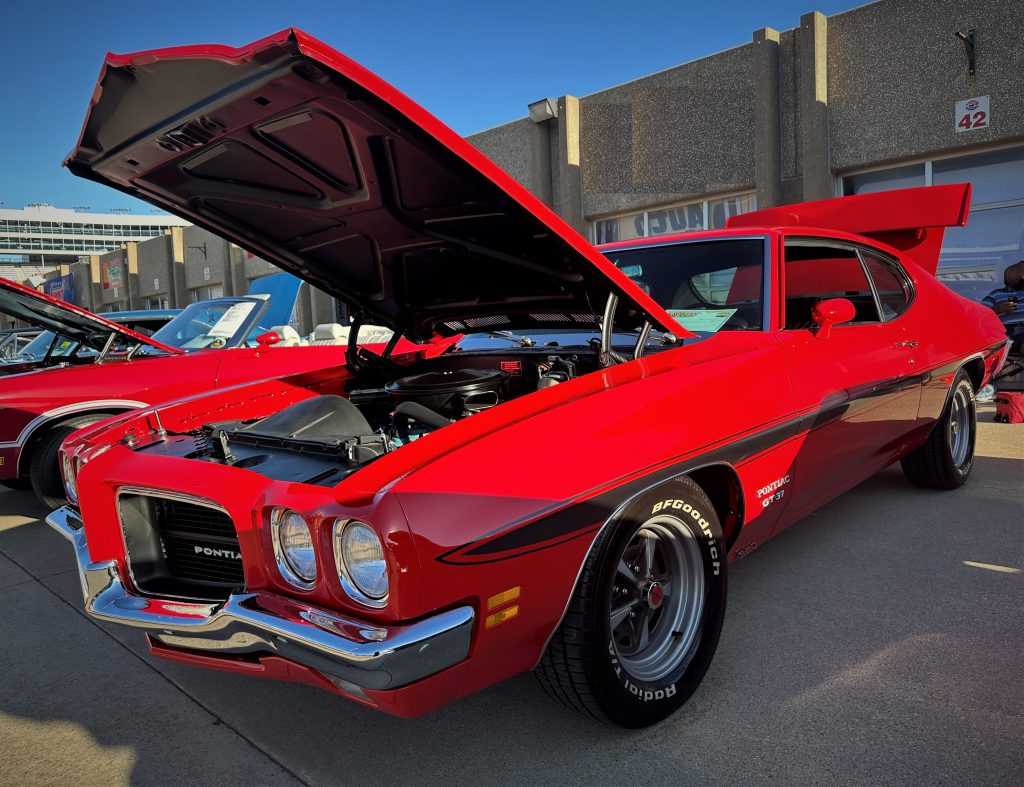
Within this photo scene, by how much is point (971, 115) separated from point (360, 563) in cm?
1154

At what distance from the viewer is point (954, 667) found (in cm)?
226

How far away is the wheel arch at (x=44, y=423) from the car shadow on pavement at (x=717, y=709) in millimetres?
1846

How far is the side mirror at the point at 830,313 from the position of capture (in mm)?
2879

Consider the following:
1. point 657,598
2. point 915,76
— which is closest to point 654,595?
point 657,598

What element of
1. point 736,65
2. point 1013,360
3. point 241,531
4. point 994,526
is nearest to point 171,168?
point 241,531

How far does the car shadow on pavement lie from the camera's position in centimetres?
188

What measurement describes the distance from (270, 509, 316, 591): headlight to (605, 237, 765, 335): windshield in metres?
1.71

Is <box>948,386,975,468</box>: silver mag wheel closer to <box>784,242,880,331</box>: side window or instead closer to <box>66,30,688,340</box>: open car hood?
<box>784,242,880,331</box>: side window

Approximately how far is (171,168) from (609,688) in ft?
6.99

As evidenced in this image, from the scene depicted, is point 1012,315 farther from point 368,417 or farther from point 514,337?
point 368,417

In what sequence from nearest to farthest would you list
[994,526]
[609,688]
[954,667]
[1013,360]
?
[609,688]
[954,667]
[994,526]
[1013,360]

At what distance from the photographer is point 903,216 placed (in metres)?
4.61

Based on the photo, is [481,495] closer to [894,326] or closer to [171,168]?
[171,168]

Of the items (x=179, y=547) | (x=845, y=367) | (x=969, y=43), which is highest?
(x=969, y=43)
